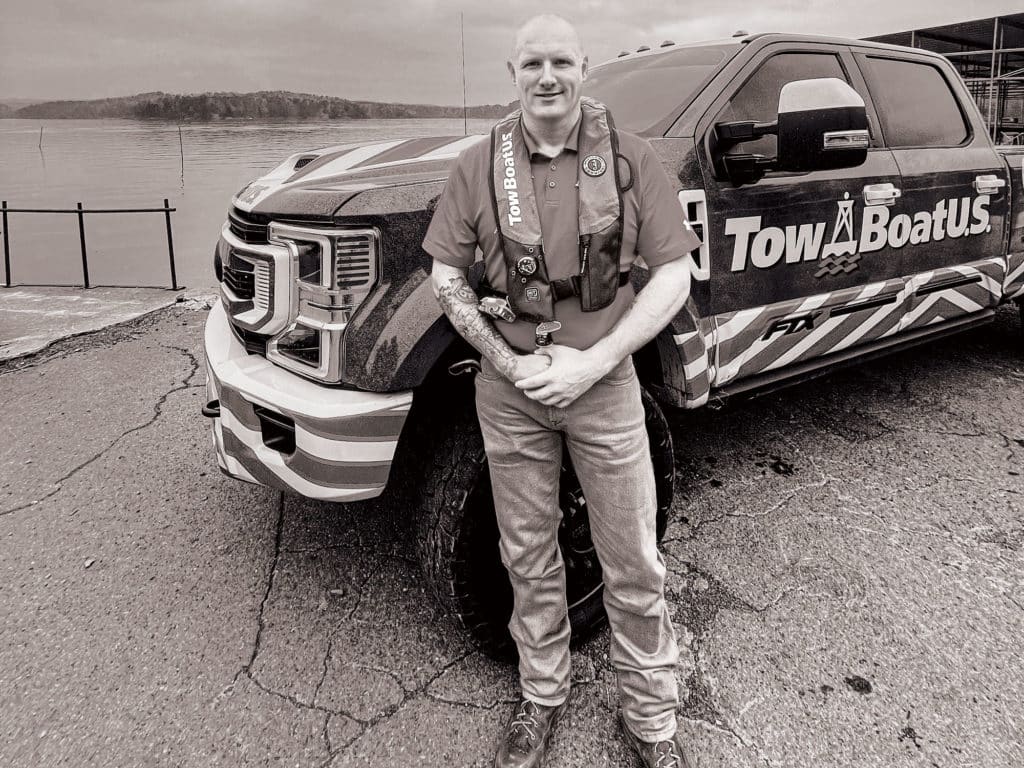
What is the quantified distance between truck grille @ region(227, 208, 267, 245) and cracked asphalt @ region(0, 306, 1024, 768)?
1.18 metres

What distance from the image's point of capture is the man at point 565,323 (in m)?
1.60

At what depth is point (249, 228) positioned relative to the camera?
7.32 feet

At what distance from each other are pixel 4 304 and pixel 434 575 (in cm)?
773

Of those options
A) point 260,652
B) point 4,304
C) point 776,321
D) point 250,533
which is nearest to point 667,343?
point 776,321

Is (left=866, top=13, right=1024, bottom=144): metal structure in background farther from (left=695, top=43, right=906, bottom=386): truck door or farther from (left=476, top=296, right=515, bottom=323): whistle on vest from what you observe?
(left=476, top=296, right=515, bottom=323): whistle on vest

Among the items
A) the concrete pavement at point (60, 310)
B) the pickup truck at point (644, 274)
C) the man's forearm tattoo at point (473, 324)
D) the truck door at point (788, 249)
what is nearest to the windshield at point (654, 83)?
the pickup truck at point (644, 274)

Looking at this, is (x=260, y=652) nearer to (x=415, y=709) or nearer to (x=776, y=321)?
(x=415, y=709)

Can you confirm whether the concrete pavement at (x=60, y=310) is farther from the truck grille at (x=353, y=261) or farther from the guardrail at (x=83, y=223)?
the truck grille at (x=353, y=261)

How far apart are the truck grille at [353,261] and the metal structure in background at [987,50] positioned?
15452mm

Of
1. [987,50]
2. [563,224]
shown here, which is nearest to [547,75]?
[563,224]

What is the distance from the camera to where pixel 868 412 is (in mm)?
3986

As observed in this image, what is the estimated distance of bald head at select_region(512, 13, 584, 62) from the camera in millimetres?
1562

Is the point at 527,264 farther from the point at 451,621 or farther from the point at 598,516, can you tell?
the point at 451,621

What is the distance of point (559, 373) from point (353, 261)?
660mm
